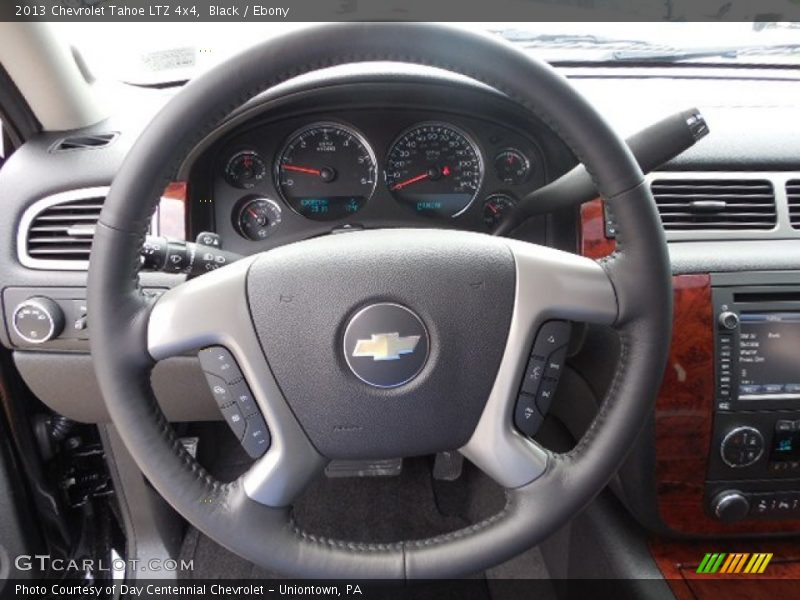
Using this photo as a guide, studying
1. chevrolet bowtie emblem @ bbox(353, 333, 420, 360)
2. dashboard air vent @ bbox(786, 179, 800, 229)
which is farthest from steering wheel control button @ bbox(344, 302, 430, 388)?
dashboard air vent @ bbox(786, 179, 800, 229)

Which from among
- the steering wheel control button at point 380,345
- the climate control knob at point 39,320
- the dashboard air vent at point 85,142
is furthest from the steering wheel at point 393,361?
the dashboard air vent at point 85,142

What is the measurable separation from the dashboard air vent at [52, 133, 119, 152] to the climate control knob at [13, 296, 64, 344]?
0.31 metres

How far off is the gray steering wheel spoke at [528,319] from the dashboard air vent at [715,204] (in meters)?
0.58

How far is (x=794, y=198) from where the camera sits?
1.43 metres

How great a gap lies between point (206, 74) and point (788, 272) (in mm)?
1109

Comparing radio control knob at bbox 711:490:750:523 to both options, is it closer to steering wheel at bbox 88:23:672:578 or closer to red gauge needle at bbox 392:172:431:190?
steering wheel at bbox 88:23:672:578

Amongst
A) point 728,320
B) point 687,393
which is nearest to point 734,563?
point 687,393

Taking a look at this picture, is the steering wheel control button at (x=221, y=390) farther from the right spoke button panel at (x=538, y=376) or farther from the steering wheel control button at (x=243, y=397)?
the right spoke button panel at (x=538, y=376)

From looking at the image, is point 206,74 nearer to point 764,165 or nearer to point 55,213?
point 55,213

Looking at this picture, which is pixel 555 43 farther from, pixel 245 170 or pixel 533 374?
pixel 533 374

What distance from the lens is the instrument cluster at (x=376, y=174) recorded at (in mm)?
1493

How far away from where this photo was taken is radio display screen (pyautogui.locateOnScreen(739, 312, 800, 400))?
130cm

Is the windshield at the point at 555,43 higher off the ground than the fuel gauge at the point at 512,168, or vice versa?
the windshield at the point at 555,43

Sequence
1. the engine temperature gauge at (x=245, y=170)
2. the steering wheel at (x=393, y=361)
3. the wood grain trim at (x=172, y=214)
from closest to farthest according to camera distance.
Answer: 1. the steering wheel at (x=393, y=361)
2. the wood grain trim at (x=172, y=214)
3. the engine temperature gauge at (x=245, y=170)
